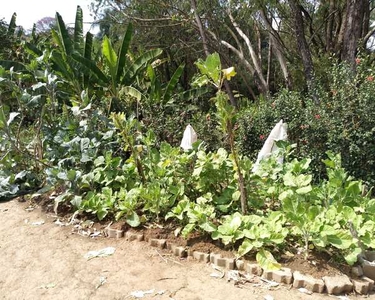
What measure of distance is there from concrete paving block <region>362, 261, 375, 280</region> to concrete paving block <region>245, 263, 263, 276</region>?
0.73 metres

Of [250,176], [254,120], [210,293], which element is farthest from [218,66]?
[254,120]

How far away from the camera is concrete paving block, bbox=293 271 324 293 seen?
2277mm

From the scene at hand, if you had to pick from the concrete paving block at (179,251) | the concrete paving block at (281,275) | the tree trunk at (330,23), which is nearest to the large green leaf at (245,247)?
the concrete paving block at (281,275)

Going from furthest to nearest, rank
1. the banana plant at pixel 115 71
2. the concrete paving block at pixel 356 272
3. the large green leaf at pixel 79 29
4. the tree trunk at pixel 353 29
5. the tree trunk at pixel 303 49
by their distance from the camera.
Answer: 1. the large green leaf at pixel 79 29
2. the banana plant at pixel 115 71
3. the tree trunk at pixel 303 49
4. the tree trunk at pixel 353 29
5. the concrete paving block at pixel 356 272

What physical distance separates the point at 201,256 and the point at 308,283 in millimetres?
815

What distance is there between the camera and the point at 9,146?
14.2 feet

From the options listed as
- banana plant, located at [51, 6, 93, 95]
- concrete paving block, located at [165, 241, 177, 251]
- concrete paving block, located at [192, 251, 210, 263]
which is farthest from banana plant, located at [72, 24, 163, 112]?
concrete paving block, located at [192, 251, 210, 263]

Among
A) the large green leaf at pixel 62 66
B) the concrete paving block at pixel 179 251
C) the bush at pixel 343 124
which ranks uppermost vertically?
the large green leaf at pixel 62 66

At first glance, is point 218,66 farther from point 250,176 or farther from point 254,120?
point 254,120

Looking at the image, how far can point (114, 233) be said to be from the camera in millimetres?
3182

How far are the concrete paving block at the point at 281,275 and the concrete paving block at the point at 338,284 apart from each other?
235 mm

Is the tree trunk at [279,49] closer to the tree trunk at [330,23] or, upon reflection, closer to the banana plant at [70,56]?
the tree trunk at [330,23]

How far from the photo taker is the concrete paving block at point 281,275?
2346 mm

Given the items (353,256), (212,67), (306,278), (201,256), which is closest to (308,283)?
(306,278)
